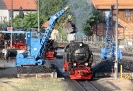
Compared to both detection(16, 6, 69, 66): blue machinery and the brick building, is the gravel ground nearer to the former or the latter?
detection(16, 6, 69, 66): blue machinery

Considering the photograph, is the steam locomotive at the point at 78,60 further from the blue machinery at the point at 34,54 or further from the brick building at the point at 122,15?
the brick building at the point at 122,15

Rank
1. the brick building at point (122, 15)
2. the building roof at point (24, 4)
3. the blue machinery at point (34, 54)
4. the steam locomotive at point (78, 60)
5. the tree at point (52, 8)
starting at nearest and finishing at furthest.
Result: the steam locomotive at point (78, 60), the blue machinery at point (34, 54), the tree at point (52, 8), the brick building at point (122, 15), the building roof at point (24, 4)

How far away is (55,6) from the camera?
7488cm

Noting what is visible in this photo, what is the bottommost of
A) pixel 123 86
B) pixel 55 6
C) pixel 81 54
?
pixel 123 86

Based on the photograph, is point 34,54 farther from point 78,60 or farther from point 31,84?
point 31,84

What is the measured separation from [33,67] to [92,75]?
5935mm

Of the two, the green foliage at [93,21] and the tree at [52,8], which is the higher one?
the tree at [52,8]

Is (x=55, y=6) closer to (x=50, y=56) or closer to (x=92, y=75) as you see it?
(x=50, y=56)

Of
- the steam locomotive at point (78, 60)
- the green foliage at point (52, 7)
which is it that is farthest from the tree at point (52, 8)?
the steam locomotive at point (78, 60)

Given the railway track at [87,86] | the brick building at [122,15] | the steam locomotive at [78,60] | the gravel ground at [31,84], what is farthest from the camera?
the brick building at [122,15]

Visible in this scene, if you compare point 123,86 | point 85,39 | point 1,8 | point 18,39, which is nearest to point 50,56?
point 123,86

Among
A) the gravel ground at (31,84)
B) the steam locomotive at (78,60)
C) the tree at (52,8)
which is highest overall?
the tree at (52,8)

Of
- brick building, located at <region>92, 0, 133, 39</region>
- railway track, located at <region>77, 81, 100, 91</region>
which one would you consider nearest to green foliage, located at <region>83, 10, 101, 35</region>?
brick building, located at <region>92, 0, 133, 39</region>

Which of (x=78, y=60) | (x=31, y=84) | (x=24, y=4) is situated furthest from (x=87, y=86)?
(x=24, y=4)
